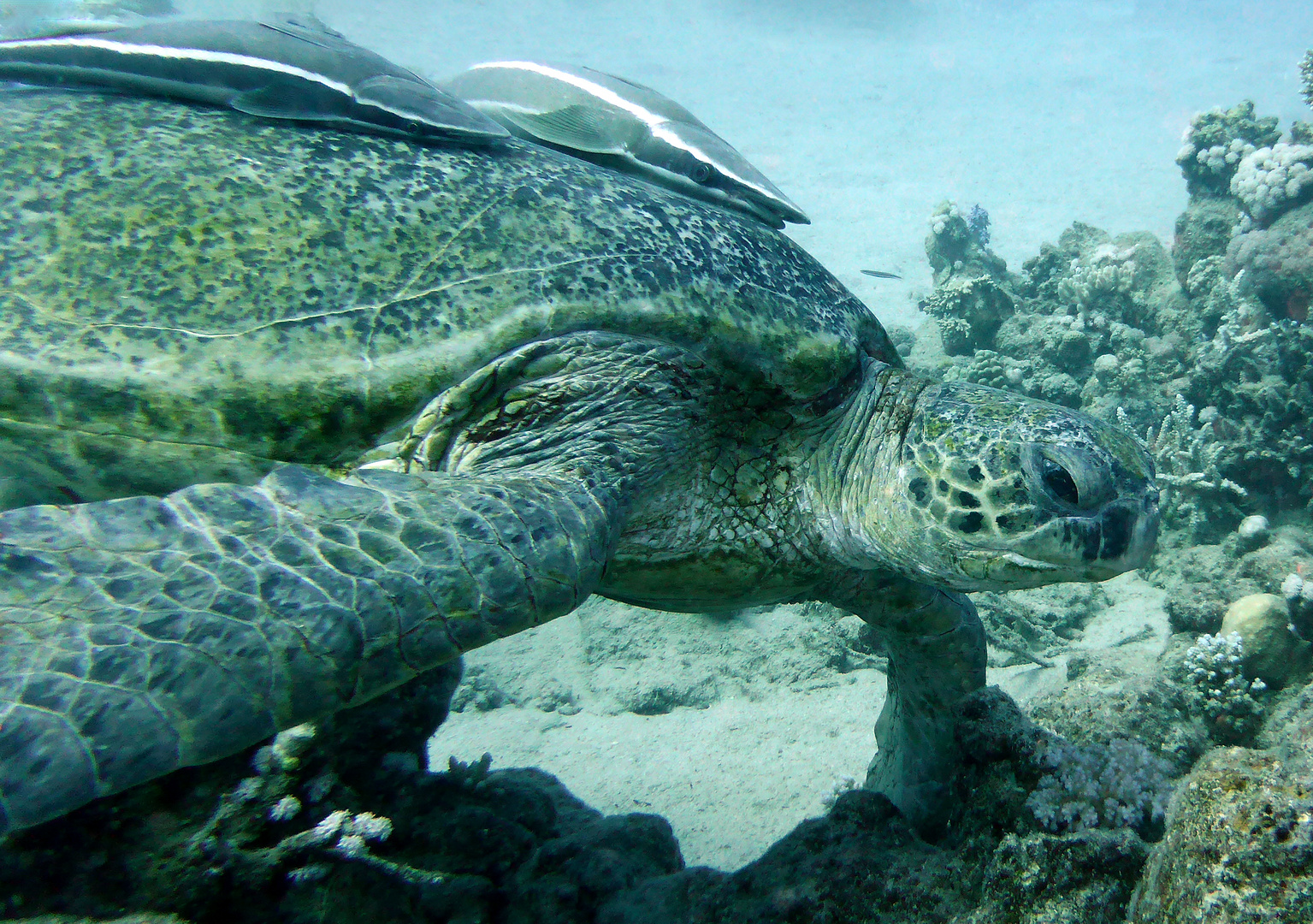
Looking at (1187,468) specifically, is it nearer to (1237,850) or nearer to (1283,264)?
(1283,264)

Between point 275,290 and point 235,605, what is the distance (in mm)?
930

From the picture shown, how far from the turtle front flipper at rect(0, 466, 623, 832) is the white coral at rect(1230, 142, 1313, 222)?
7.67 meters

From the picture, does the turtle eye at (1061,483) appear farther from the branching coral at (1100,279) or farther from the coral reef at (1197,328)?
the branching coral at (1100,279)

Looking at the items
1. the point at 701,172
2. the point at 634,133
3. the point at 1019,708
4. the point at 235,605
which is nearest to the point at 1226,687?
the point at 1019,708

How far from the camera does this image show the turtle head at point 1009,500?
6.21 ft

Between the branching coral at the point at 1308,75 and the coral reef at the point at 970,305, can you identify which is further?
the branching coral at the point at 1308,75

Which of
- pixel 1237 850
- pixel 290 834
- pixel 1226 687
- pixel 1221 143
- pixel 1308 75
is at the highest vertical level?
pixel 1308 75

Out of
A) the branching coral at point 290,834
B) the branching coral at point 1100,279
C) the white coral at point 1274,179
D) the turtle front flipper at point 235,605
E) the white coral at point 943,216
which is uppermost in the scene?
the white coral at point 1274,179

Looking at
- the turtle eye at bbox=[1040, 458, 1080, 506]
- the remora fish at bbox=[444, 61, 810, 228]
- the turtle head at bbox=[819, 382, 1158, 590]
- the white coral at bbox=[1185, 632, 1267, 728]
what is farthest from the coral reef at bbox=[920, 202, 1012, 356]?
the turtle eye at bbox=[1040, 458, 1080, 506]

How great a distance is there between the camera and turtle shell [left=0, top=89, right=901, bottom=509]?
1.63 metres

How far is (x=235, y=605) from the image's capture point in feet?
4.05

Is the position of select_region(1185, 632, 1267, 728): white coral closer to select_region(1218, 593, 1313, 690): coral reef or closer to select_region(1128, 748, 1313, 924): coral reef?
select_region(1218, 593, 1313, 690): coral reef

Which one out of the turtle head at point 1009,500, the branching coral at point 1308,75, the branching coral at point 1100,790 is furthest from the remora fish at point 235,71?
the branching coral at point 1308,75

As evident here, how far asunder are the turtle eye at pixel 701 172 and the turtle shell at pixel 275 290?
635 mm
